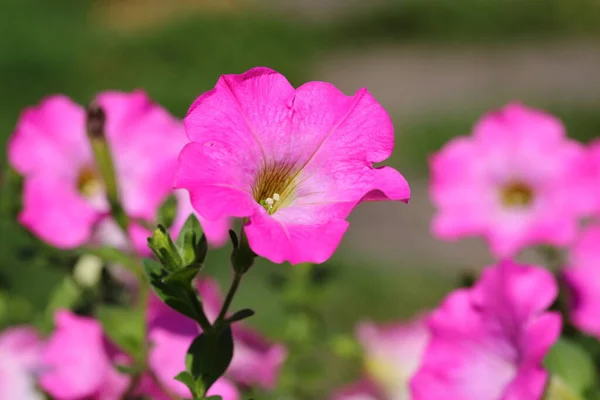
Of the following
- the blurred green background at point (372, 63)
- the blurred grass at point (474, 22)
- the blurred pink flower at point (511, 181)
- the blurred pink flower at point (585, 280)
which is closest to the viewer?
the blurred pink flower at point (585, 280)

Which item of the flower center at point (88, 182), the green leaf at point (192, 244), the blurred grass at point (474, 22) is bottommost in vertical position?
the blurred grass at point (474, 22)

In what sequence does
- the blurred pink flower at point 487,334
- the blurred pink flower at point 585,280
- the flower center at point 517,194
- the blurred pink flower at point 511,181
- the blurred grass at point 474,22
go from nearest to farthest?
1. the blurred pink flower at point 487,334
2. the blurred pink flower at point 585,280
3. the blurred pink flower at point 511,181
4. the flower center at point 517,194
5. the blurred grass at point 474,22

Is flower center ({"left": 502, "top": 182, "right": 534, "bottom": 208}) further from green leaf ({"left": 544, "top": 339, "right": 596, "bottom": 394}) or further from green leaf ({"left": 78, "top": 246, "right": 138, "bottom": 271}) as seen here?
green leaf ({"left": 78, "top": 246, "right": 138, "bottom": 271})

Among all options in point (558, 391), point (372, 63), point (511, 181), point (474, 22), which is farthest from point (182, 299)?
point (474, 22)

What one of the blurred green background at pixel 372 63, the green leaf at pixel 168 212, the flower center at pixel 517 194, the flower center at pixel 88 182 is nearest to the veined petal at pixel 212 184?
the green leaf at pixel 168 212

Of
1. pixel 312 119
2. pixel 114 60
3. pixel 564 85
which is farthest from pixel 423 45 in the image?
pixel 312 119

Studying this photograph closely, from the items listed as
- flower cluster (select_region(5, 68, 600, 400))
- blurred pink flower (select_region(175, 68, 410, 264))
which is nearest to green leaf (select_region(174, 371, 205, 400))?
flower cluster (select_region(5, 68, 600, 400))

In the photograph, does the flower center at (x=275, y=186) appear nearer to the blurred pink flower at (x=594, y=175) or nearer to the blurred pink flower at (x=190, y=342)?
the blurred pink flower at (x=190, y=342)
